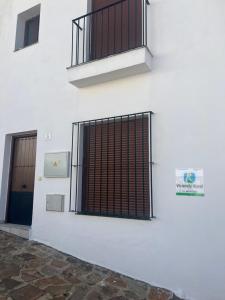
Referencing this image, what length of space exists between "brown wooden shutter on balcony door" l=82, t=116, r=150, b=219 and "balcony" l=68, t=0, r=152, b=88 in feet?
3.09

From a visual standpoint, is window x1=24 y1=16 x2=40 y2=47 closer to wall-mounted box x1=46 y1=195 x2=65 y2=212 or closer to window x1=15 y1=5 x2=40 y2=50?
window x1=15 y1=5 x2=40 y2=50

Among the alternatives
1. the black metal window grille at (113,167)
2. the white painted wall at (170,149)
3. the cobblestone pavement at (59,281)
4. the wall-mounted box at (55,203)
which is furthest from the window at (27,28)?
the cobblestone pavement at (59,281)

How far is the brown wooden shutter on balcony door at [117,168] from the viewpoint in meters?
5.03

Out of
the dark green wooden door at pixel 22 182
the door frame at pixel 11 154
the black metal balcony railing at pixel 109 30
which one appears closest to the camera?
the black metal balcony railing at pixel 109 30

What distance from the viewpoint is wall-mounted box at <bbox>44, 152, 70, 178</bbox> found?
5.77 metres

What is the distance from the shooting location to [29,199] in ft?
21.9

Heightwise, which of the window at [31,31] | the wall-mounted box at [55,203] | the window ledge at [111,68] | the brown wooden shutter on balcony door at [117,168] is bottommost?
the wall-mounted box at [55,203]

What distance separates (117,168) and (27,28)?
5254 mm

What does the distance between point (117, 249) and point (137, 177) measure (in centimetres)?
131

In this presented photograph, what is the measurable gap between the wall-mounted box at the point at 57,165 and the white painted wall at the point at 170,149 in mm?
172

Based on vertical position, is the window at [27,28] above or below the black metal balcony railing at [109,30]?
above

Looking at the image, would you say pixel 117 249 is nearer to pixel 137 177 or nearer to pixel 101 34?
pixel 137 177

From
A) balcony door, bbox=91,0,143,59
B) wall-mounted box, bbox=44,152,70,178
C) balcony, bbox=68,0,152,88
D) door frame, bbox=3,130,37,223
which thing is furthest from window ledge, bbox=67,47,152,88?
door frame, bbox=3,130,37,223

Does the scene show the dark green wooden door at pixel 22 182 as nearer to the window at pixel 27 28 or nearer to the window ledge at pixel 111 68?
the window ledge at pixel 111 68
